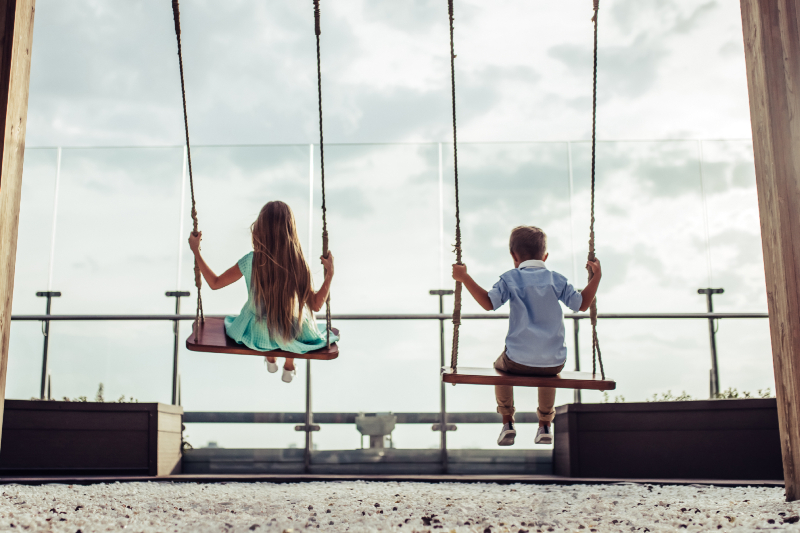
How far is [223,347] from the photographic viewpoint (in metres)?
3.02

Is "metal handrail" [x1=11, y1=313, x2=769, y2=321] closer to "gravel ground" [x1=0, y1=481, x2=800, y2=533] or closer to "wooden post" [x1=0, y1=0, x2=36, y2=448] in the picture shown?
"gravel ground" [x1=0, y1=481, x2=800, y2=533]

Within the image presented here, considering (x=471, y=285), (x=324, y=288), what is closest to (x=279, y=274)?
(x=324, y=288)

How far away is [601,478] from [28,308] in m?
4.19

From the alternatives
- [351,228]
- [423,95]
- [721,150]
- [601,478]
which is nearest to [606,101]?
[721,150]

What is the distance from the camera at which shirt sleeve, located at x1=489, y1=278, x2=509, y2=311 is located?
3252mm

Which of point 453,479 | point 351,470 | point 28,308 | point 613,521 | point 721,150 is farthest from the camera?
point 721,150

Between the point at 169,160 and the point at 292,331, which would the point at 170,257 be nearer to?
the point at 169,160

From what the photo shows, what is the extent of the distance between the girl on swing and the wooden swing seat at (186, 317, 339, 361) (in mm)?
90

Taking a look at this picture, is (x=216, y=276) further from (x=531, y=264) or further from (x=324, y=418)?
(x=324, y=418)

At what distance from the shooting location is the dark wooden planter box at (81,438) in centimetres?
454

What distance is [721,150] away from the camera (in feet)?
19.8

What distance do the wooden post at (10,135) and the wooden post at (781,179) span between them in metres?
2.78

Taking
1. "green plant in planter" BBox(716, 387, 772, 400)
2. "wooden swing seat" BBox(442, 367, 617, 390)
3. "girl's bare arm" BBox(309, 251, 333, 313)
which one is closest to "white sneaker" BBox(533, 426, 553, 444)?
"wooden swing seat" BBox(442, 367, 617, 390)

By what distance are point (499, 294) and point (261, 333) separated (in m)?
1.07
